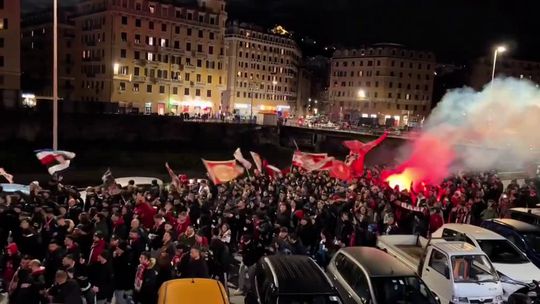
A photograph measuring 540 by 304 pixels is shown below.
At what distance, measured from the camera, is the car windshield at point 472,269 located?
34.3 feet

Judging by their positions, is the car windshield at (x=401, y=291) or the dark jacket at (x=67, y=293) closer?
the dark jacket at (x=67, y=293)

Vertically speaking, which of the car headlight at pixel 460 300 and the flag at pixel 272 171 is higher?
the flag at pixel 272 171

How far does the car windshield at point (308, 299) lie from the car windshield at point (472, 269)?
357 cm

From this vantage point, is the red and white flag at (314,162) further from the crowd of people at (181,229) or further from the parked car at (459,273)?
the parked car at (459,273)

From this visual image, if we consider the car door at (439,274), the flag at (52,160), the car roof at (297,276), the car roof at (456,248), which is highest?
the flag at (52,160)

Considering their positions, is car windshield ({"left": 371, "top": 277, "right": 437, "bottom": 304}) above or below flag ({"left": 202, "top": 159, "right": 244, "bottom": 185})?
below

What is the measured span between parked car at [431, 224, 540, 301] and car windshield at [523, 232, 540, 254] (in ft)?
5.05

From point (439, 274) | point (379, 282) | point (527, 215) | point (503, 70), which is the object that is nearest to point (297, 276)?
point (379, 282)

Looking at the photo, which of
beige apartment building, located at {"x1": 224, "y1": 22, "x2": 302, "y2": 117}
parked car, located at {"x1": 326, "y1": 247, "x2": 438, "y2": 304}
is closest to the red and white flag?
parked car, located at {"x1": 326, "y1": 247, "x2": 438, "y2": 304}

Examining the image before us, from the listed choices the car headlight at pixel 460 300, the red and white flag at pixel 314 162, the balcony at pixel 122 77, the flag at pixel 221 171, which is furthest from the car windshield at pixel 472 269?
the balcony at pixel 122 77

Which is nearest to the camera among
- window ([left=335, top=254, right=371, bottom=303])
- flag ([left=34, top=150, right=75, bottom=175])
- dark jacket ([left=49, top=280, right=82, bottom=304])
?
dark jacket ([left=49, top=280, right=82, bottom=304])

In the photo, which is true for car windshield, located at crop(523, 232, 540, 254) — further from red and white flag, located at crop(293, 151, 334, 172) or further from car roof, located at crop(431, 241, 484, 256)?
red and white flag, located at crop(293, 151, 334, 172)

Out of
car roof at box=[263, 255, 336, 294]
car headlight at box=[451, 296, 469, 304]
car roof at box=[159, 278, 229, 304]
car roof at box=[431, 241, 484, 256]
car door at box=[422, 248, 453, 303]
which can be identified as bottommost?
car headlight at box=[451, 296, 469, 304]

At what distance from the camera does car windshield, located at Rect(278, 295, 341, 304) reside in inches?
322
